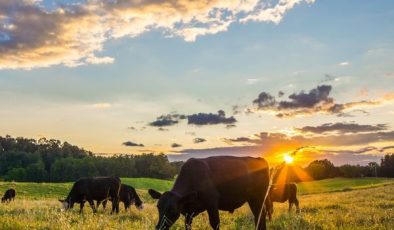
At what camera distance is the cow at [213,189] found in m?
9.76

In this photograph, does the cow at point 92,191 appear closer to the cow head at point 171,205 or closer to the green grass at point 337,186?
the cow head at point 171,205

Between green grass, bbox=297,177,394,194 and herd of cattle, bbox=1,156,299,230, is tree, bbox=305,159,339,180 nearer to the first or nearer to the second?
green grass, bbox=297,177,394,194

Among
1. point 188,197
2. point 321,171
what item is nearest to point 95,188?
point 188,197

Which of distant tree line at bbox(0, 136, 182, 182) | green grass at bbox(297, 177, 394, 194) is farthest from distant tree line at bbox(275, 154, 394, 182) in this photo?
distant tree line at bbox(0, 136, 182, 182)

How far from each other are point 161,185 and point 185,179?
3984 inches

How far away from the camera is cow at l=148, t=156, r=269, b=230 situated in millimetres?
9758

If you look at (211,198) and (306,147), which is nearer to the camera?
(306,147)

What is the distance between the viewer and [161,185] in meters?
110

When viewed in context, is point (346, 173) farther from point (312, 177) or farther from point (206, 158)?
point (206, 158)

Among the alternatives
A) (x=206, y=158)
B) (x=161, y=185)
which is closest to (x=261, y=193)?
(x=206, y=158)

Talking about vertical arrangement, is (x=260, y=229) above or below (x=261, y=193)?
below

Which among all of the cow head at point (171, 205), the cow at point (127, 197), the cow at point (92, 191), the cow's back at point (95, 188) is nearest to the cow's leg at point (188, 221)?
the cow head at point (171, 205)

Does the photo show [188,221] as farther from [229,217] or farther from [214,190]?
[229,217]

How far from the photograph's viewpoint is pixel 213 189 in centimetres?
1116
